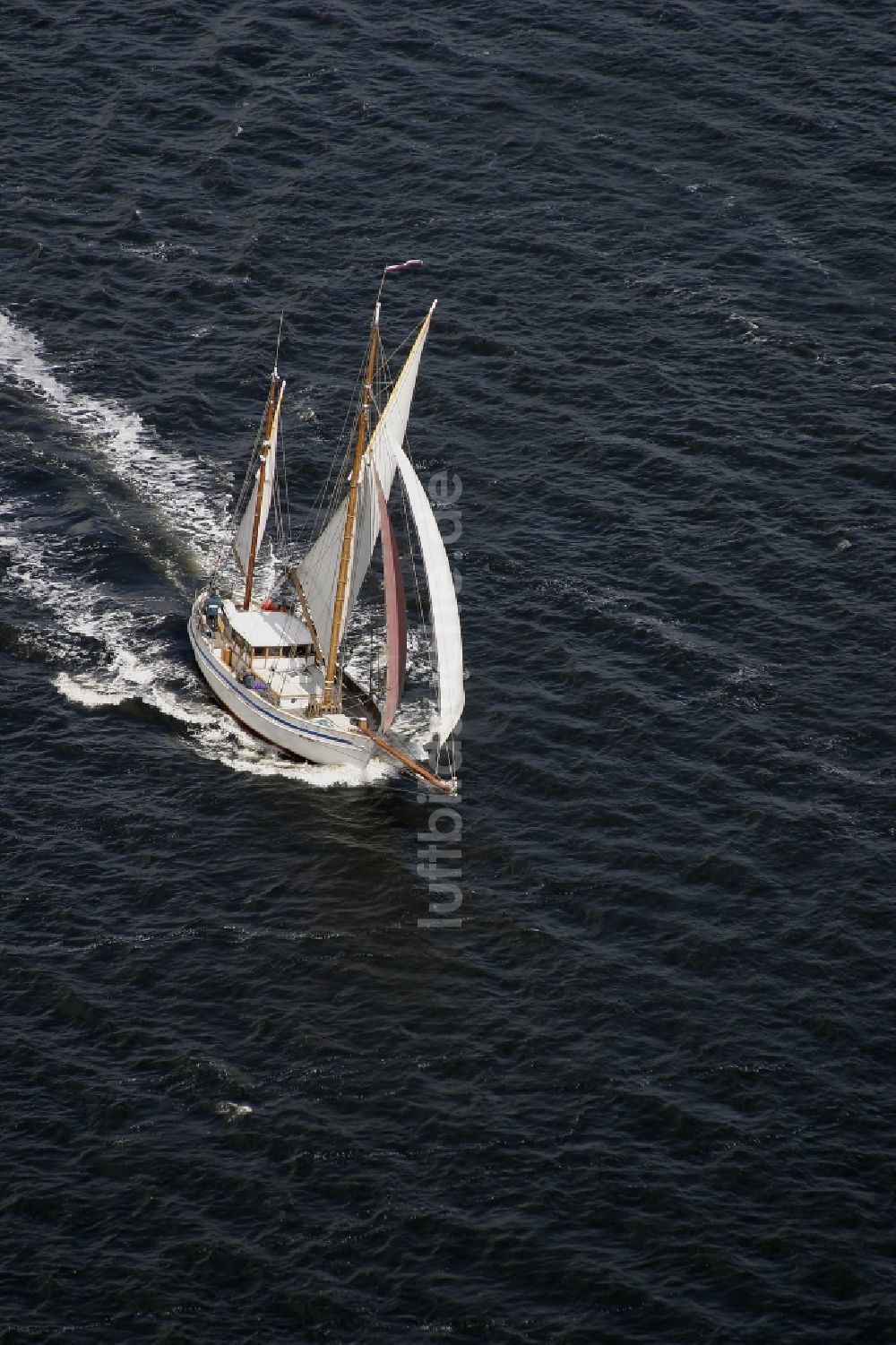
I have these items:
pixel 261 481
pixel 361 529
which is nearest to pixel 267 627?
pixel 261 481

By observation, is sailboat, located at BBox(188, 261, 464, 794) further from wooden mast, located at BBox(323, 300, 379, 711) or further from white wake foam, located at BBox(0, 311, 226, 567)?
white wake foam, located at BBox(0, 311, 226, 567)

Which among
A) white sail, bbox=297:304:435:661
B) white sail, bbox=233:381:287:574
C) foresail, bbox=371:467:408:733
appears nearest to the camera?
white sail, bbox=297:304:435:661

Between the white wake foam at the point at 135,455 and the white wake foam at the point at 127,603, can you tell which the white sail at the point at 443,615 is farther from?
the white wake foam at the point at 135,455

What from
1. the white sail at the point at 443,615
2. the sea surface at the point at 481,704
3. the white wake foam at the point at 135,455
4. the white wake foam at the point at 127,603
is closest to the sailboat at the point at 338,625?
the white sail at the point at 443,615

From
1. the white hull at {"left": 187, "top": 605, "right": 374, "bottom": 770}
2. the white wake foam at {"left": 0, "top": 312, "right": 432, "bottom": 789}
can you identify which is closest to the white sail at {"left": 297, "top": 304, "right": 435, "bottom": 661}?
the white hull at {"left": 187, "top": 605, "right": 374, "bottom": 770}

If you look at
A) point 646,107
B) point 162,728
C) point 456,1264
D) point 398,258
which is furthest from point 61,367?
point 456,1264

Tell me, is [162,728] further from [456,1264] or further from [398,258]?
[398,258]

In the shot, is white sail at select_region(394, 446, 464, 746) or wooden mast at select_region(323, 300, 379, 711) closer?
white sail at select_region(394, 446, 464, 746)
